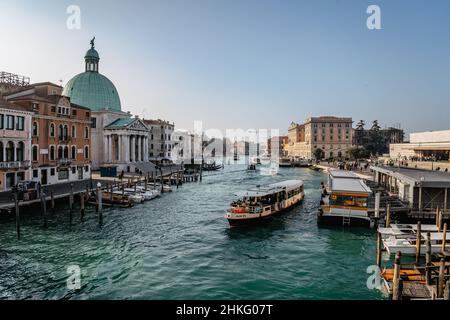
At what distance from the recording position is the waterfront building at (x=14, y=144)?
108 feet

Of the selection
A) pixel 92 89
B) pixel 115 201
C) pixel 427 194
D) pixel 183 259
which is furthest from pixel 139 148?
pixel 427 194

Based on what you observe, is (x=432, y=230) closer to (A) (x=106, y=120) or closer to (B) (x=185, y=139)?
(A) (x=106, y=120)

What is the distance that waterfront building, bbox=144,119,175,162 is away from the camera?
9631 centimetres

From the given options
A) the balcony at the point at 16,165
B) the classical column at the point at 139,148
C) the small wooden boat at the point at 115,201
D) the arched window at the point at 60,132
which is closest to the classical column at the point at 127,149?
the classical column at the point at 139,148

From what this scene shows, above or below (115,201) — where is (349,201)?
above

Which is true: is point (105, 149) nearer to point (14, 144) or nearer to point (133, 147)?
point (133, 147)

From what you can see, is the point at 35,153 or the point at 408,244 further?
the point at 35,153

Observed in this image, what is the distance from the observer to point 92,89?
69.8 metres

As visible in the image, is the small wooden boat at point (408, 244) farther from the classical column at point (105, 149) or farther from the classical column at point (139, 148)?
the classical column at point (139, 148)

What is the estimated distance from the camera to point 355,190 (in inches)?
1088

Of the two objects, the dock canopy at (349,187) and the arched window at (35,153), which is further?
the arched window at (35,153)

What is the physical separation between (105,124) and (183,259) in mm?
56053

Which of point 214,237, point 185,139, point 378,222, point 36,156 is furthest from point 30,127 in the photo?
point 185,139

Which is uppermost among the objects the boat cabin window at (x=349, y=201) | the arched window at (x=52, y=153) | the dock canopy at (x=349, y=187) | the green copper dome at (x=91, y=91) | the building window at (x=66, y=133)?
the green copper dome at (x=91, y=91)
